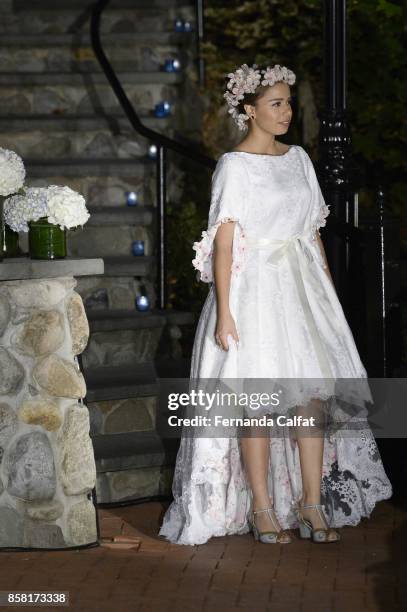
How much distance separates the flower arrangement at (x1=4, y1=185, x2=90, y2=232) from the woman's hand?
0.74 metres

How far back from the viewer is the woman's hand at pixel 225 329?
562cm

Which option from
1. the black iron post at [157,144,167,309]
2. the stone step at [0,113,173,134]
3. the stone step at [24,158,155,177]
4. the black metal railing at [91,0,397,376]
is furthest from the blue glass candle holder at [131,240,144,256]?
the stone step at [0,113,173,134]

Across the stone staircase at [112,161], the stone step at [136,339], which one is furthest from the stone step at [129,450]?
the stone step at [136,339]

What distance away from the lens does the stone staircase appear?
678cm

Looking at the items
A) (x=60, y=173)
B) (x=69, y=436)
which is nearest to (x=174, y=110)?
(x=60, y=173)

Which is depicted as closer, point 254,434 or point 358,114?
point 254,434

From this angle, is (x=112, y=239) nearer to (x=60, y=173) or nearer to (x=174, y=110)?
(x=60, y=173)

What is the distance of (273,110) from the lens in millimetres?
5699

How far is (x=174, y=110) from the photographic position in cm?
899

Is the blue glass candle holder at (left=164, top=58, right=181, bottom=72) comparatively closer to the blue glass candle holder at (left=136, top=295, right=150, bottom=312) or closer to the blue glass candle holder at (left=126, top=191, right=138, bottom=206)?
the blue glass candle holder at (left=126, top=191, right=138, bottom=206)

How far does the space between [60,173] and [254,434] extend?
309 cm

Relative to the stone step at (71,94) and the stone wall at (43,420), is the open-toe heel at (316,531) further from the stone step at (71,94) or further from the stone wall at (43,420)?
the stone step at (71,94)

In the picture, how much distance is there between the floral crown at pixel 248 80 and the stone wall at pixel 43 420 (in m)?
1.08

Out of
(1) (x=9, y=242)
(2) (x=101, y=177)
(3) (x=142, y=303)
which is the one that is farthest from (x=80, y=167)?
(1) (x=9, y=242)
